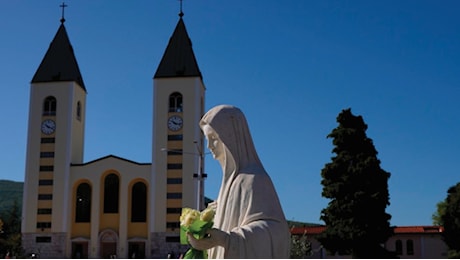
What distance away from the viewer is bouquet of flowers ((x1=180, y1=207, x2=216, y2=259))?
426 cm

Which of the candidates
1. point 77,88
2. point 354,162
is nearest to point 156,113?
point 77,88

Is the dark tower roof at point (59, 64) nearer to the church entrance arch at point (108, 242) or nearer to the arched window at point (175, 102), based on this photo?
the arched window at point (175, 102)

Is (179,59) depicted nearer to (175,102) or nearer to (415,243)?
(175,102)

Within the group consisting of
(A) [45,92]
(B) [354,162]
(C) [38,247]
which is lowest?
(C) [38,247]

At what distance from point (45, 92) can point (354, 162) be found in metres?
35.3

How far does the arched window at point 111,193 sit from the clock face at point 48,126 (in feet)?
21.8

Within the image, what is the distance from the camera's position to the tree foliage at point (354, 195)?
3238 cm

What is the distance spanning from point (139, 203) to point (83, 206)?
5.19 metres

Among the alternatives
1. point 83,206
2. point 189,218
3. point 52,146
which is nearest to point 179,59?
point 52,146

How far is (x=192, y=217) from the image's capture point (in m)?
4.40

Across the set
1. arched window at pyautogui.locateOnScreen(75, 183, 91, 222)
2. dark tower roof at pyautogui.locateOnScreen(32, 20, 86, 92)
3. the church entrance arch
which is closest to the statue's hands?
the church entrance arch

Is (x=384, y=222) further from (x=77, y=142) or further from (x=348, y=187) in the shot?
(x=77, y=142)

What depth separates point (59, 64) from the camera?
60656 millimetres

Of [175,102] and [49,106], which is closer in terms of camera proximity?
[175,102]
